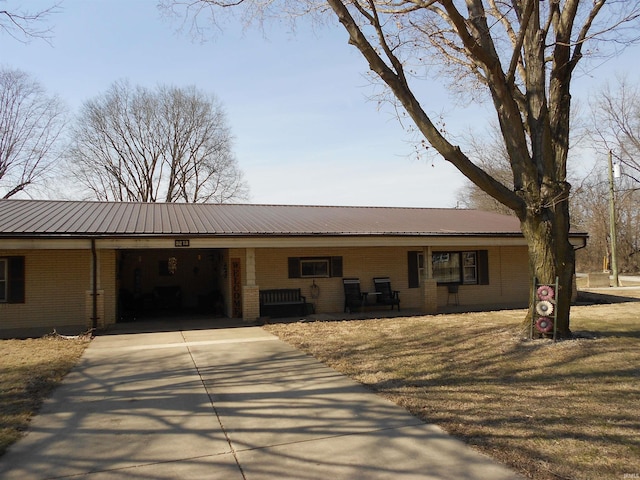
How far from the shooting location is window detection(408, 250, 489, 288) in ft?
56.0

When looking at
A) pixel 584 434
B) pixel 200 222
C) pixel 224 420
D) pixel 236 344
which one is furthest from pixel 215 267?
pixel 584 434

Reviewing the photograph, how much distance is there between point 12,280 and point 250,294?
6335 millimetres

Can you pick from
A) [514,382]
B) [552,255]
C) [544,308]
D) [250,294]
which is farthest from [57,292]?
[552,255]

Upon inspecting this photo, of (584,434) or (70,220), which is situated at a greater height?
(70,220)

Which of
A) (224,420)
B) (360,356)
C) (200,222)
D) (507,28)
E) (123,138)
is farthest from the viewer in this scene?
(123,138)

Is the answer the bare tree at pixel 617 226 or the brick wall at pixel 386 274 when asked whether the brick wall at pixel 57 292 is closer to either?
the brick wall at pixel 386 274

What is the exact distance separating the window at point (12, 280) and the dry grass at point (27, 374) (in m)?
2.51

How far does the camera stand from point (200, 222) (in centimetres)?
1484

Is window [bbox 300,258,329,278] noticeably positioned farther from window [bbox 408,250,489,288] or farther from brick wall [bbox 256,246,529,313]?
window [bbox 408,250,489,288]

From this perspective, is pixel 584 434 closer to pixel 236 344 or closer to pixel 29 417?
pixel 29 417

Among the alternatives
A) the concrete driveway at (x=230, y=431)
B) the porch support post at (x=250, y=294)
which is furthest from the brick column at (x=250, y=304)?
the concrete driveway at (x=230, y=431)

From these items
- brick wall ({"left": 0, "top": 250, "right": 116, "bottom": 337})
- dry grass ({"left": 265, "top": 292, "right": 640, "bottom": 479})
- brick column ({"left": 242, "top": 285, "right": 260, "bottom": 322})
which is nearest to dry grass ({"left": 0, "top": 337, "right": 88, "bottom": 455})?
brick wall ({"left": 0, "top": 250, "right": 116, "bottom": 337})

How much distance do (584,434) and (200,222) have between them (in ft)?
39.8

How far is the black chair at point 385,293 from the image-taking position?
51.6 feet
